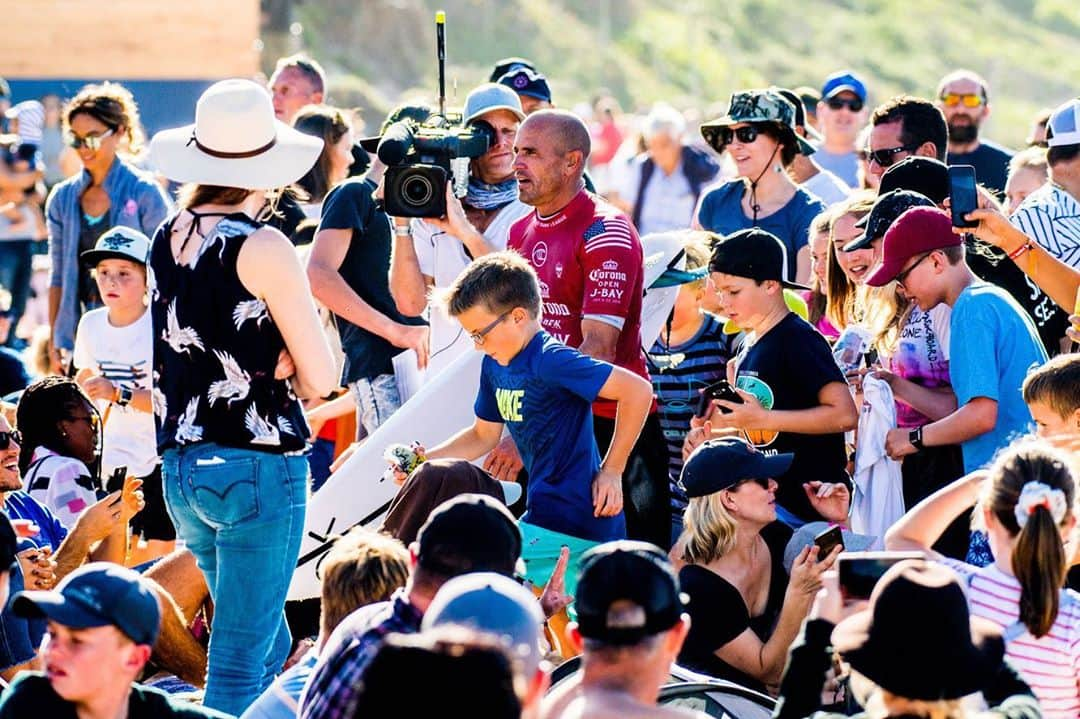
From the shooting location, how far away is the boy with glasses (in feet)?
16.3

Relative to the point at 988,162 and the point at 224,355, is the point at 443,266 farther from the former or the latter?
the point at 988,162

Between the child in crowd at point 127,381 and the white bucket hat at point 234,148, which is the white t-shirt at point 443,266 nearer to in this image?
the child in crowd at point 127,381

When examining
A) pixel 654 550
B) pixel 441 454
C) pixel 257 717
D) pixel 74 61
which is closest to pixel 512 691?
pixel 654 550

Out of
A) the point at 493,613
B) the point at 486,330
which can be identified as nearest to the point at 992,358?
the point at 486,330

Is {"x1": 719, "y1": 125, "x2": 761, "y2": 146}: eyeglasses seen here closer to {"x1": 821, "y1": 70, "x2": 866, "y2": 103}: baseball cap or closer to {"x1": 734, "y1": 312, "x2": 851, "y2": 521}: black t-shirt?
{"x1": 734, "y1": 312, "x2": 851, "y2": 521}: black t-shirt

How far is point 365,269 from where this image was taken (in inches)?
272

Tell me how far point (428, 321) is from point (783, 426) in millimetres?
2030

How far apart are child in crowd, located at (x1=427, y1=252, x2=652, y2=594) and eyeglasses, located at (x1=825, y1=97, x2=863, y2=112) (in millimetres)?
5059

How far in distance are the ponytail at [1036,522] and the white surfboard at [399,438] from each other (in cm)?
247

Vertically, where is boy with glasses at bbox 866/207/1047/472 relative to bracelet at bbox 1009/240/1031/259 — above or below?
below

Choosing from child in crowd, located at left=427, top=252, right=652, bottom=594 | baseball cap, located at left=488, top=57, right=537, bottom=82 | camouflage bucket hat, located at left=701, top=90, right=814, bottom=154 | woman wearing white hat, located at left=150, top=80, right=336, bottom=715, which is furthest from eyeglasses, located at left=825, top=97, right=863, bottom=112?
woman wearing white hat, located at left=150, top=80, right=336, bottom=715

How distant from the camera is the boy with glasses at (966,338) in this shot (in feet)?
16.3

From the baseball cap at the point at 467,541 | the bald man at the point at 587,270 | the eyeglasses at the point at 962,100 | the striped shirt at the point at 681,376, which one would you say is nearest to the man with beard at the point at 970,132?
the eyeglasses at the point at 962,100

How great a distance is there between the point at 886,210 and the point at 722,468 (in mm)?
1167
